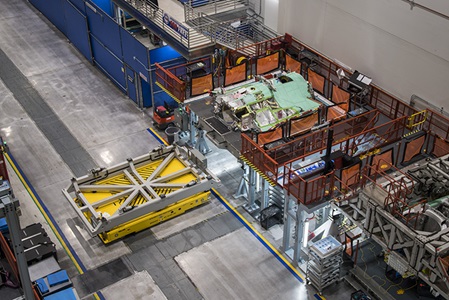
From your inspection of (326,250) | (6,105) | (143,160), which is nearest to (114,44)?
(6,105)

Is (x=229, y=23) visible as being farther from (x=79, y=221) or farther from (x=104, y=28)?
(x=79, y=221)

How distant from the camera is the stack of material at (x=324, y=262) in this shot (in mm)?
18891

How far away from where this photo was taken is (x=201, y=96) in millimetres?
25094

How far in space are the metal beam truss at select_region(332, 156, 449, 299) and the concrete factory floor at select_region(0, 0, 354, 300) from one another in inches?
116

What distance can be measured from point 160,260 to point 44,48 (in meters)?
18.0

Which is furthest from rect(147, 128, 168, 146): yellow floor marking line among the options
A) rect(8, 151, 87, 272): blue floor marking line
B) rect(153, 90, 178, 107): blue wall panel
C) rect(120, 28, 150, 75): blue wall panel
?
rect(8, 151, 87, 272): blue floor marking line

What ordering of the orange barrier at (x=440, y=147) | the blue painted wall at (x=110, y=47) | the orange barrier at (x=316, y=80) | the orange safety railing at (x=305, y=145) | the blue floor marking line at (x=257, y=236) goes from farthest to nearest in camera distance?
1. the blue painted wall at (x=110, y=47)
2. the orange barrier at (x=316, y=80)
3. the orange safety railing at (x=305, y=145)
4. the orange barrier at (x=440, y=147)
5. the blue floor marking line at (x=257, y=236)

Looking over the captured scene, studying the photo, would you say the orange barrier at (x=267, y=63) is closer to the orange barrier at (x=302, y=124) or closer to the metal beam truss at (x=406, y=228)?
the orange barrier at (x=302, y=124)

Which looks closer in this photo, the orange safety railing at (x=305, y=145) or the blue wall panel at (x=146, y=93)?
the orange safety railing at (x=305, y=145)

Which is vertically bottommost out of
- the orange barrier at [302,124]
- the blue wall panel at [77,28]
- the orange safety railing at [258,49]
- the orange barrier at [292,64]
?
the blue wall panel at [77,28]

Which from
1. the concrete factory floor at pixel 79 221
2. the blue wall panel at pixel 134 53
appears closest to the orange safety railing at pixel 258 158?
the concrete factory floor at pixel 79 221

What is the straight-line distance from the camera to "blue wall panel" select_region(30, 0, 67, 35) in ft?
116

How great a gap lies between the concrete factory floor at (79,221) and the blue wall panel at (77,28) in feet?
1.78

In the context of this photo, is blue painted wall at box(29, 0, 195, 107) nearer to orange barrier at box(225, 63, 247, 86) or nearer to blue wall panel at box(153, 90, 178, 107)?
blue wall panel at box(153, 90, 178, 107)
